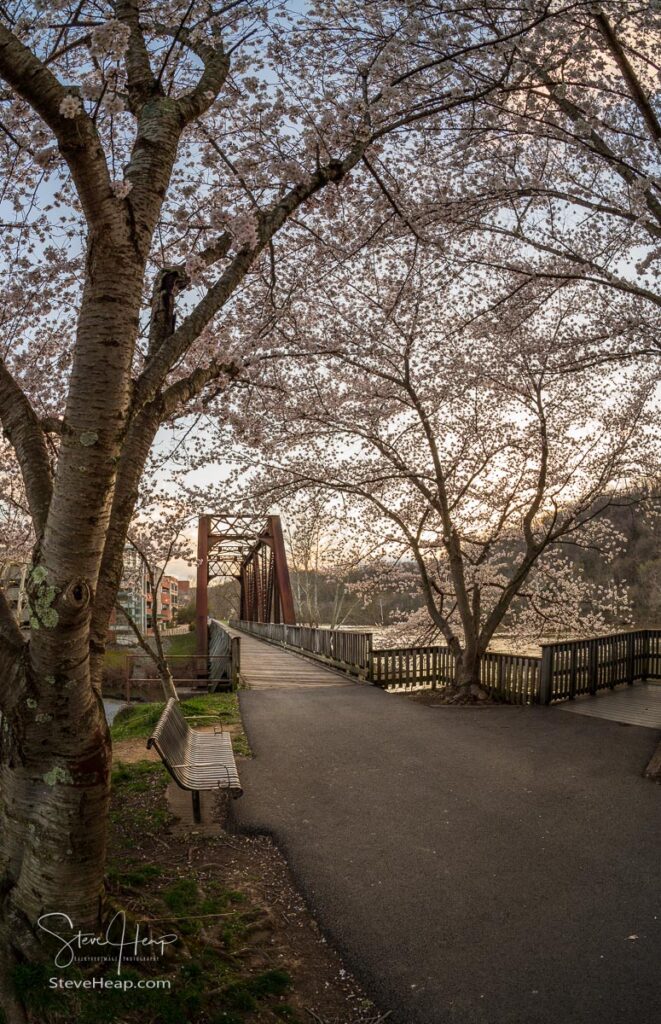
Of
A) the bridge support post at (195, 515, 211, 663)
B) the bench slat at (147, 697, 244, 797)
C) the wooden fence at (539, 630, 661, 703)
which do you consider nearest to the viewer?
the bench slat at (147, 697, 244, 797)

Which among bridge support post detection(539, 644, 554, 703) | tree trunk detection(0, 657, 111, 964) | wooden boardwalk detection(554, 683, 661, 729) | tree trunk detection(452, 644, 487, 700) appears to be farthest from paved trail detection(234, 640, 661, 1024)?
tree trunk detection(452, 644, 487, 700)

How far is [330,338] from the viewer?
10.3 meters

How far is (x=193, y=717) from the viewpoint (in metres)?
8.52

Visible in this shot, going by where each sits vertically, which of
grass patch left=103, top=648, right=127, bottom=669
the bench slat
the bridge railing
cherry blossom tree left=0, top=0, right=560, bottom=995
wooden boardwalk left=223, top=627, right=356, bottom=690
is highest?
cherry blossom tree left=0, top=0, right=560, bottom=995

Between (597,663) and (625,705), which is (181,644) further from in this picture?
(625,705)

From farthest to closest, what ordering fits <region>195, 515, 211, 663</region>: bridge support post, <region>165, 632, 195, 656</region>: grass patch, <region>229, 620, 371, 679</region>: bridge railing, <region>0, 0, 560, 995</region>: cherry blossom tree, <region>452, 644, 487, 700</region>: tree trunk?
1. <region>165, 632, 195, 656</region>: grass patch
2. <region>195, 515, 211, 663</region>: bridge support post
3. <region>229, 620, 371, 679</region>: bridge railing
4. <region>452, 644, 487, 700</region>: tree trunk
5. <region>0, 0, 560, 995</region>: cherry blossom tree

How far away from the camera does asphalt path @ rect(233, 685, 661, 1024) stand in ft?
9.54

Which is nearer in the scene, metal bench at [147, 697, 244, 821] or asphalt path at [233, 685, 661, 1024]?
asphalt path at [233, 685, 661, 1024]

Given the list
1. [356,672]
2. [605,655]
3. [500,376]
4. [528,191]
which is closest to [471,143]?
[528,191]

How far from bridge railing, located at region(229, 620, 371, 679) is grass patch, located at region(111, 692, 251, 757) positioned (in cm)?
301

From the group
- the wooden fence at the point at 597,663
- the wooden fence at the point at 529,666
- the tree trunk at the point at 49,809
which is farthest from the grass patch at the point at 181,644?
the tree trunk at the point at 49,809
